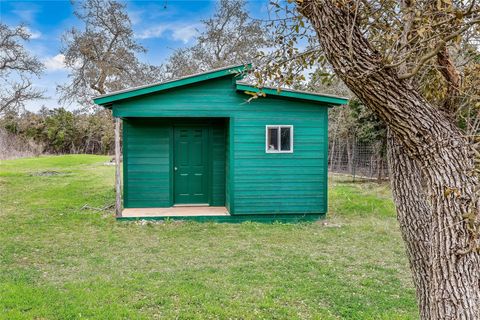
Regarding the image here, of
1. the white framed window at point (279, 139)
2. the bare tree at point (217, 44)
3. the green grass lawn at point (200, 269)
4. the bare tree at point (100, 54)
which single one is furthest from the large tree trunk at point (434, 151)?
the bare tree at point (217, 44)

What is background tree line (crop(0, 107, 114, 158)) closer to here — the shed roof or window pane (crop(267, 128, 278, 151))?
the shed roof

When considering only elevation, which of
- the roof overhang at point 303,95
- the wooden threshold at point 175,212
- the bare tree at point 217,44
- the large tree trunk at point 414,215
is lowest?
the wooden threshold at point 175,212

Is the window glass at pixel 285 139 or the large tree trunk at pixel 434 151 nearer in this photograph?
the large tree trunk at pixel 434 151

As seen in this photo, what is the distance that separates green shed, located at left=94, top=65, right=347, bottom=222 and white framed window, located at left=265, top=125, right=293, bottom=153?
21mm

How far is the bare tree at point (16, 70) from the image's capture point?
1470 cm

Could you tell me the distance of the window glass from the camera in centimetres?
797

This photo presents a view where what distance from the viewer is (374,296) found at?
399 centimetres

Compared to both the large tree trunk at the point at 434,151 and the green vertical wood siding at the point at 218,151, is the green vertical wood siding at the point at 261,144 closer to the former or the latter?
the green vertical wood siding at the point at 218,151

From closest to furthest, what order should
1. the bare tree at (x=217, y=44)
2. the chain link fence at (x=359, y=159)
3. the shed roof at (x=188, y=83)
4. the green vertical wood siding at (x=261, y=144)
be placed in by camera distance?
1. the shed roof at (x=188, y=83)
2. the green vertical wood siding at (x=261, y=144)
3. the chain link fence at (x=359, y=159)
4. the bare tree at (x=217, y=44)

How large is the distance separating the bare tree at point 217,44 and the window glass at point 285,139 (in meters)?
13.3

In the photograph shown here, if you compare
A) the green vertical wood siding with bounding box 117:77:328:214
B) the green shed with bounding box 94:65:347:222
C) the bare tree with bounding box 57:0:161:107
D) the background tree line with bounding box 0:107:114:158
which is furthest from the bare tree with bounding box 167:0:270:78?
the green vertical wood siding with bounding box 117:77:328:214

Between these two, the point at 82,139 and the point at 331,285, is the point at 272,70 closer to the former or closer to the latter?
the point at 331,285

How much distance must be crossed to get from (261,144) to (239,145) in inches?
18.0

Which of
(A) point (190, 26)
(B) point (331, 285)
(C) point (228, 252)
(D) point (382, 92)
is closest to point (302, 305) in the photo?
(B) point (331, 285)
